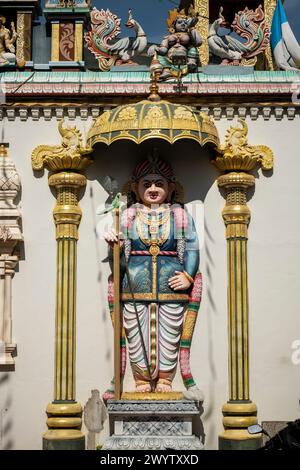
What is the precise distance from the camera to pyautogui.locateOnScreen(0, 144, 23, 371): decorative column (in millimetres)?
13789

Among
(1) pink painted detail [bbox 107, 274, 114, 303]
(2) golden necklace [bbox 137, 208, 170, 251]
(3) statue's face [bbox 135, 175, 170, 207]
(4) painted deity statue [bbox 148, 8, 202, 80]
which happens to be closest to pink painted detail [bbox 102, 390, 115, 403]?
(1) pink painted detail [bbox 107, 274, 114, 303]

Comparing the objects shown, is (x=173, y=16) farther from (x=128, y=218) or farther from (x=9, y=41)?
(x=128, y=218)

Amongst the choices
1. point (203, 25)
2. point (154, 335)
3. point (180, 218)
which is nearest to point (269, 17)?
point (203, 25)

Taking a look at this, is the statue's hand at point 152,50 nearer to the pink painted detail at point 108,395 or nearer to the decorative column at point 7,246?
the decorative column at point 7,246

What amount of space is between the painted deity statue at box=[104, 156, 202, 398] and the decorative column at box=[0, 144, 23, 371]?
1.37 metres

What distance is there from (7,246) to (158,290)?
7.14 feet

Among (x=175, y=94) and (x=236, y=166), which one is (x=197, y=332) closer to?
(x=236, y=166)

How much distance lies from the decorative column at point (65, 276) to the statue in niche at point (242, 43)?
2.46m

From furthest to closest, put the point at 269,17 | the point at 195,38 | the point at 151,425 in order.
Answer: the point at 269,17
the point at 195,38
the point at 151,425

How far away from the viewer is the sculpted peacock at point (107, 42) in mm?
14695

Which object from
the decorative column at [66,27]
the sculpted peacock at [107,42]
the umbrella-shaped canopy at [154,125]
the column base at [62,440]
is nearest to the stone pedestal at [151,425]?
the column base at [62,440]

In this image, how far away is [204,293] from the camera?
14.0 m

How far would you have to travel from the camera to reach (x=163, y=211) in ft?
45.9
